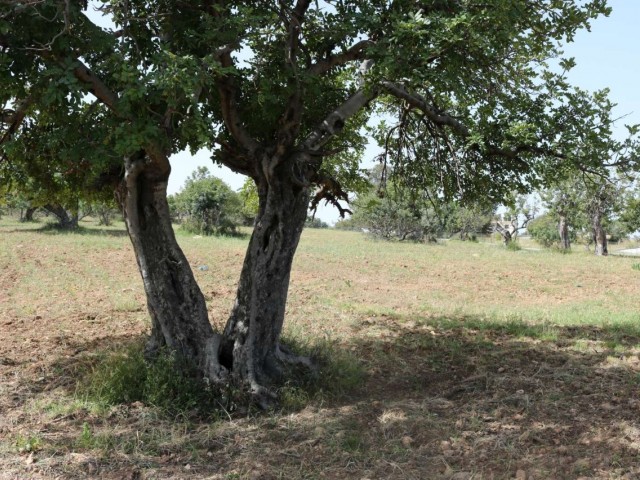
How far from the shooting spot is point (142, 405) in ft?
22.2

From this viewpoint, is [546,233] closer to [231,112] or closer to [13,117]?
[231,112]

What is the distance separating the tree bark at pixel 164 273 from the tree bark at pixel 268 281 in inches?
14.3

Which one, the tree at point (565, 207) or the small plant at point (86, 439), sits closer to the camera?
the small plant at point (86, 439)

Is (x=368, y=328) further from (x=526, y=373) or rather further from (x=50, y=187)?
(x=50, y=187)

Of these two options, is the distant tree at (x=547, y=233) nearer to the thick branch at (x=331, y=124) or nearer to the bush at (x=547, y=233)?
the bush at (x=547, y=233)

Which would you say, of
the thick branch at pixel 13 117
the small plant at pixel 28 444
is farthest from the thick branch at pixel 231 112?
the small plant at pixel 28 444

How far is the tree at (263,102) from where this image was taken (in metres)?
5.80

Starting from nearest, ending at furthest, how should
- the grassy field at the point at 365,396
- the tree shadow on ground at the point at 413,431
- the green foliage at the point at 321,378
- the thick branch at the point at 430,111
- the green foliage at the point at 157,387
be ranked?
the tree shadow on ground at the point at 413,431, the grassy field at the point at 365,396, the green foliage at the point at 157,387, the green foliage at the point at 321,378, the thick branch at the point at 430,111

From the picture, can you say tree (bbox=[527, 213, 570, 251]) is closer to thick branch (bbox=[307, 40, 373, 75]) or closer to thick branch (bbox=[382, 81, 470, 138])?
thick branch (bbox=[382, 81, 470, 138])

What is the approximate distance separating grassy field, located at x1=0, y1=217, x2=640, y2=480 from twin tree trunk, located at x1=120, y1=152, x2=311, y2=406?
2.37 ft

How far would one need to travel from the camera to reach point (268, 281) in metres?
7.31

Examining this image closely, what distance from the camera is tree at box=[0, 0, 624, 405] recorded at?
580cm

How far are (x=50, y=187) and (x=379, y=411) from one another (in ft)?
18.2

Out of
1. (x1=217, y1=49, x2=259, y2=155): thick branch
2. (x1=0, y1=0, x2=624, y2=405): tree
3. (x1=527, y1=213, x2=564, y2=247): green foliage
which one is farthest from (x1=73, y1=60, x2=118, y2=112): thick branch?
(x1=527, y1=213, x2=564, y2=247): green foliage
